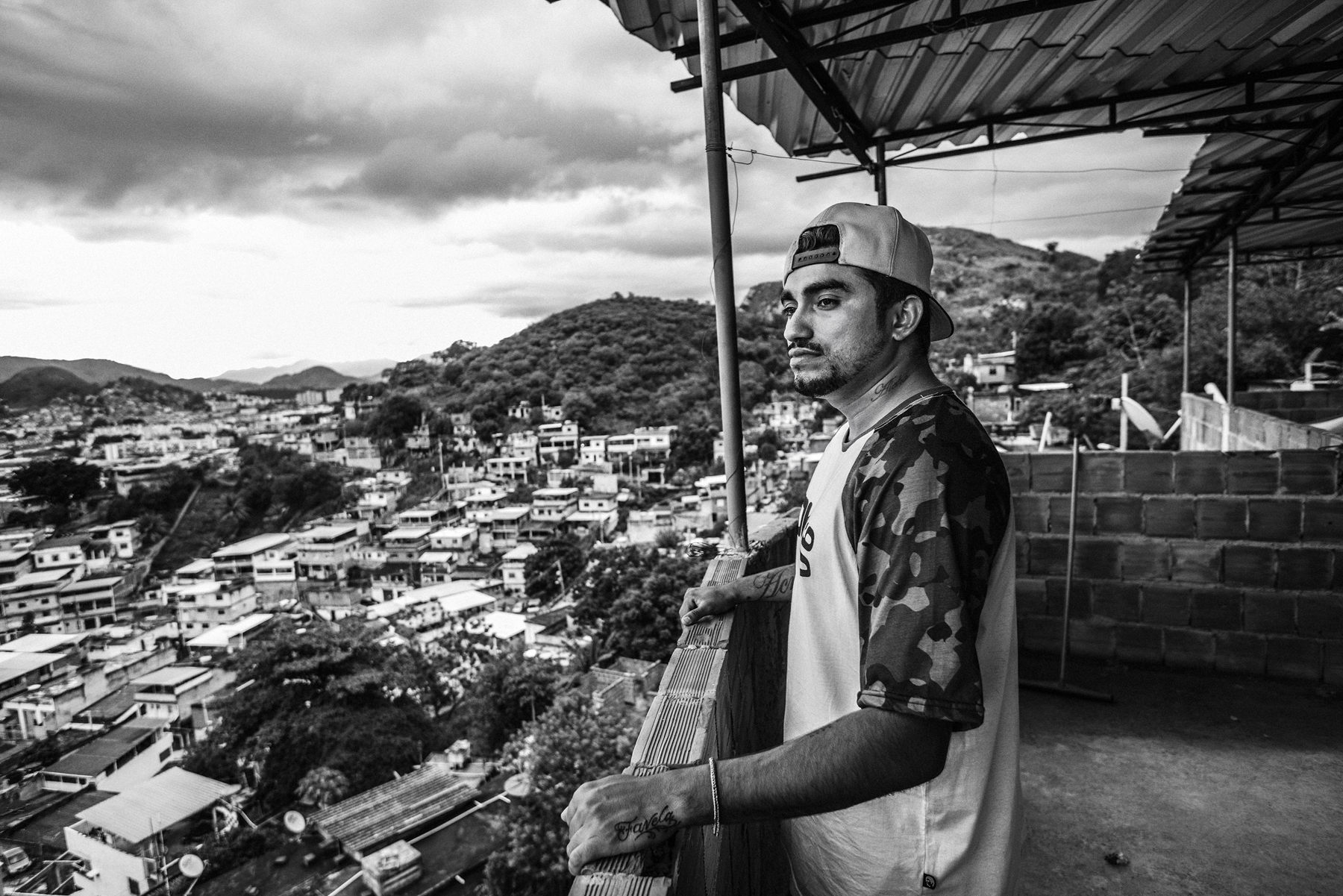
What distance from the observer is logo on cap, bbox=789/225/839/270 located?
3.57 feet

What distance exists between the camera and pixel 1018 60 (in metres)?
3.23

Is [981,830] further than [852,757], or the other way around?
[981,830]

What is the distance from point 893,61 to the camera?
3.18 metres

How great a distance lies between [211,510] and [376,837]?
37707 millimetres

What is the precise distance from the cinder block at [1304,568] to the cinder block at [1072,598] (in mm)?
799

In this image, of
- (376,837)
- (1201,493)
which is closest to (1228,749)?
(1201,493)

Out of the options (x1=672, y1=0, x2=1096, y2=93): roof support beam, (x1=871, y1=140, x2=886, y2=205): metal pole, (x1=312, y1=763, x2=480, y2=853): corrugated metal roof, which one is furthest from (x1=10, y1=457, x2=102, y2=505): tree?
(x1=672, y1=0, x2=1096, y2=93): roof support beam

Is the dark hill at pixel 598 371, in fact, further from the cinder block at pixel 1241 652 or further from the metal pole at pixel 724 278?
the metal pole at pixel 724 278

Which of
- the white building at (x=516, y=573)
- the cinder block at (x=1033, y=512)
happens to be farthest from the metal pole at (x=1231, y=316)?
the white building at (x=516, y=573)

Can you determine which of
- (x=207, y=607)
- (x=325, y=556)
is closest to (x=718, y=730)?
(x=207, y=607)

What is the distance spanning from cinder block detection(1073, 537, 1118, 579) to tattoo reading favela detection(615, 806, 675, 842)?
11.5ft

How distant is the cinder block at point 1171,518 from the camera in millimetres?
3459

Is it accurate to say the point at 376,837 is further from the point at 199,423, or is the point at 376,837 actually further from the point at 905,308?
the point at 199,423

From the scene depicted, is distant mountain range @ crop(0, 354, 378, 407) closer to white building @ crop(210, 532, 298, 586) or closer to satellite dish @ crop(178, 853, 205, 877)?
white building @ crop(210, 532, 298, 586)
